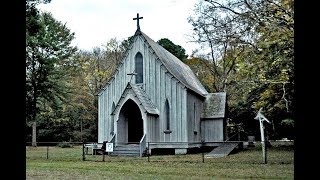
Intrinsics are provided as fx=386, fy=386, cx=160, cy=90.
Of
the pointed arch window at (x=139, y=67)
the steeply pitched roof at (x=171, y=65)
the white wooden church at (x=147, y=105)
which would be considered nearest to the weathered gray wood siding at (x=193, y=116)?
the white wooden church at (x=147, y=105)

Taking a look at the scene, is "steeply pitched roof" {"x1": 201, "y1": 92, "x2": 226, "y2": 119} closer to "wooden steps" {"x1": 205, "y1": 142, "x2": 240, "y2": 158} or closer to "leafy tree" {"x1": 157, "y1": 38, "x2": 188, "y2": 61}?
"wooden steps" {"x1": 205, "y1": 142, "x2": 240, "y2": 158}

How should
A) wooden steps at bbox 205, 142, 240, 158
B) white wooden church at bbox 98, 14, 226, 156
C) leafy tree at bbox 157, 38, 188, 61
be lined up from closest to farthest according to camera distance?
wooden steps at bbox 205, 142, 240, 158 < white wooden church at bbox 98, 14, 226, 156 < leafy tree at bbox 157, 38, 188, 61

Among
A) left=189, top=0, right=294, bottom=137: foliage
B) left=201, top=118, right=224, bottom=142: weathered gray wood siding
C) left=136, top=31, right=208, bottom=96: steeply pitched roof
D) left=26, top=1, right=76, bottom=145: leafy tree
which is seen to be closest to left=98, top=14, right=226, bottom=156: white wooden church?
left=136, top=31, right=208, bottom=96: steeply pitched roof

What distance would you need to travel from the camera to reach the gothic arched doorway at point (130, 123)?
20516 millimetres

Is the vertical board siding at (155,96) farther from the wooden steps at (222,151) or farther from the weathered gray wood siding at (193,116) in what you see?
the wooden steps at (222,151)

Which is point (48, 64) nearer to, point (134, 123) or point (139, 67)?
point (139, 67)

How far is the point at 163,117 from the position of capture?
68.8 ft

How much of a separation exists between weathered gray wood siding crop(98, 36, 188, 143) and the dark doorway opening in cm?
104

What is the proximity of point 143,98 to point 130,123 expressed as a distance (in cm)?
185

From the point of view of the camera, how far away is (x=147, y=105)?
20281mm

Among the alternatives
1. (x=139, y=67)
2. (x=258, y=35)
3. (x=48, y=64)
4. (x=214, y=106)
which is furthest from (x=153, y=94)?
(x=48, y=64)

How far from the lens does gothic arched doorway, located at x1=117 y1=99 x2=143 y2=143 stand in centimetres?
2052

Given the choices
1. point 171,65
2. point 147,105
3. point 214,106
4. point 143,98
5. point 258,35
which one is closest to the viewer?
point 258,35
